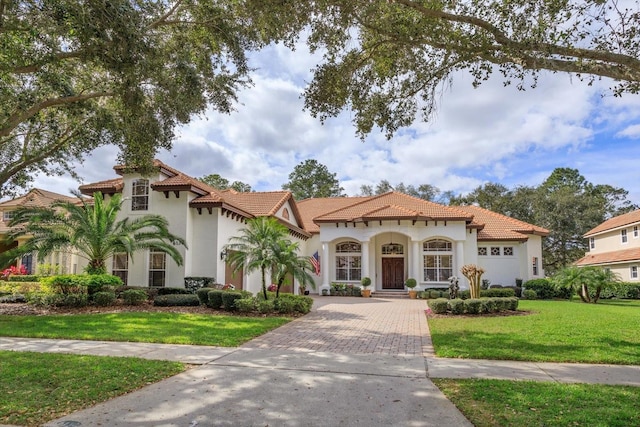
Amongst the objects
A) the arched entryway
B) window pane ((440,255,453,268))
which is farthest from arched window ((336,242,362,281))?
window pane ((440,255,453,268))

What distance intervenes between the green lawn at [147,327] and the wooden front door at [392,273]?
15757 mm

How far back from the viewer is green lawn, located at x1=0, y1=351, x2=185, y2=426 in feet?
16.3

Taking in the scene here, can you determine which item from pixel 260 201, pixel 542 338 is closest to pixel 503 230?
pixel 260 201

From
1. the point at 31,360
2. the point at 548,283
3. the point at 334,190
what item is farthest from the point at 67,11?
the point at 334,190

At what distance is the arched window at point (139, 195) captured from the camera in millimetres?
19562

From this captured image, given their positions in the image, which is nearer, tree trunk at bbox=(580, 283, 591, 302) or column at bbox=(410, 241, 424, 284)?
tree trunk at bbox=(580, 283, 591, 302)

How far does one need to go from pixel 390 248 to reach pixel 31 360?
23246 mm

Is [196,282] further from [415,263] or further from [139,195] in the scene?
[415,263]

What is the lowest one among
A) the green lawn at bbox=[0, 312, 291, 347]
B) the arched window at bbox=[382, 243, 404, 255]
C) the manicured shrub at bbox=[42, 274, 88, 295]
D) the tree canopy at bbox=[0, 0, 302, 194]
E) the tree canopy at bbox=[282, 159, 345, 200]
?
the green lawn at bbox=[0, 312, 291, 347]

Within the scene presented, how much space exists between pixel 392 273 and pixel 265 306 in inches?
605

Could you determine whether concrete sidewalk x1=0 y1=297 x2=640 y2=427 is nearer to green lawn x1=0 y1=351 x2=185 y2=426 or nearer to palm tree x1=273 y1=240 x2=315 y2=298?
green lawn x1=0 y1=351 x2=185 y2=426

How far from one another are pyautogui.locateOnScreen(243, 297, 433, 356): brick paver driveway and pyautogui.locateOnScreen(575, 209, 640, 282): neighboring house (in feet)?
73.6

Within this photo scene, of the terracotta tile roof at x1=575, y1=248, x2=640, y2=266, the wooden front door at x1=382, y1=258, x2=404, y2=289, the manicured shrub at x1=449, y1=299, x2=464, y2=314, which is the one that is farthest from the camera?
the terracotta tile roof at x1=575, y1=248, x2=640, y2=266

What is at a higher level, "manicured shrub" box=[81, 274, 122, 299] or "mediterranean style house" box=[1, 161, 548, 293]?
"mediterranean style house" box=[1, 161, 548, 293]
